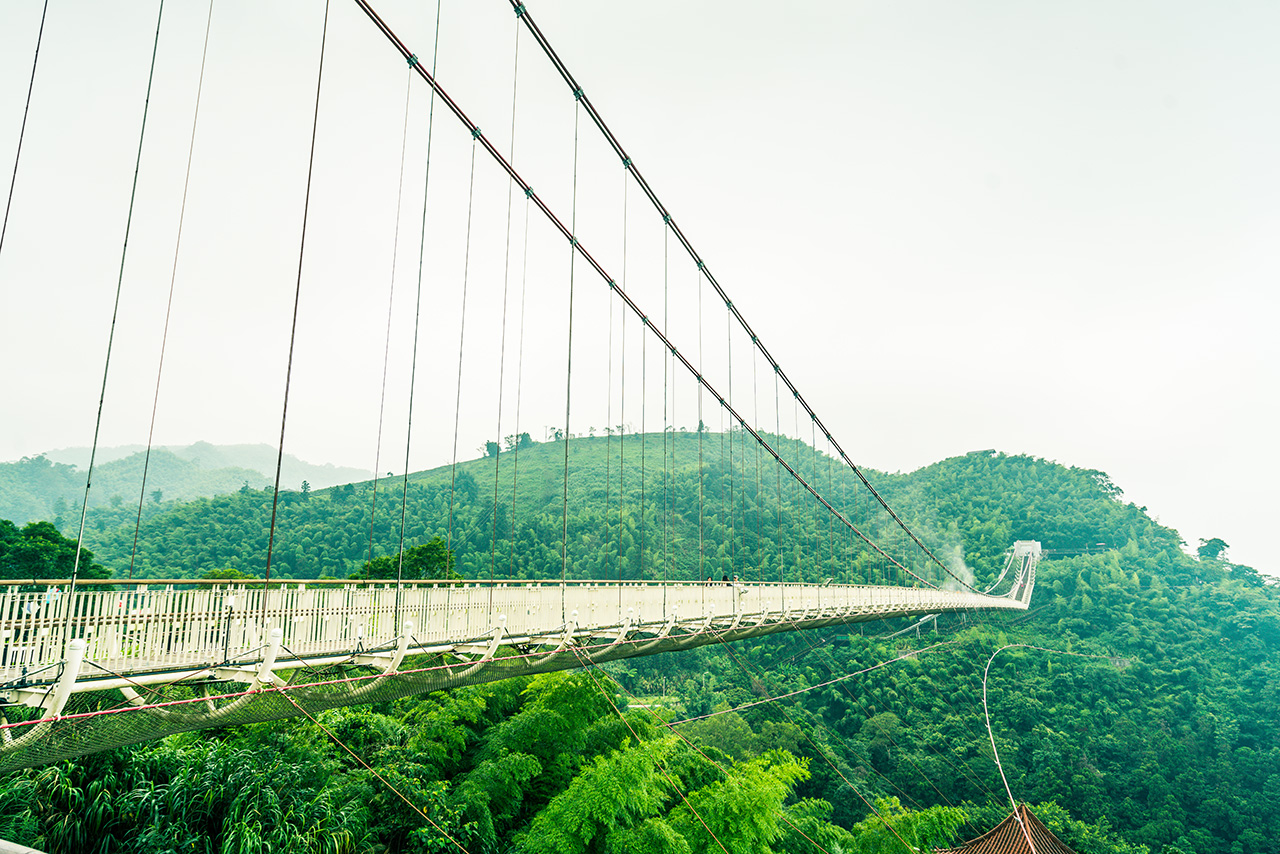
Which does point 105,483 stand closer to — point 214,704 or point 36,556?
point 36,556

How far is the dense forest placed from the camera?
11.0m

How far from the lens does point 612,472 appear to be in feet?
175

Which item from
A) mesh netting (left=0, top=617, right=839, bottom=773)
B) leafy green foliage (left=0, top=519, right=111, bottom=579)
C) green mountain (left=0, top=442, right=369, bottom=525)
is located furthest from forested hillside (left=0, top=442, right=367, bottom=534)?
mesh netting (left=0, top=617, right=839, bottom=773)

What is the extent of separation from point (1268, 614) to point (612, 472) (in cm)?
3975

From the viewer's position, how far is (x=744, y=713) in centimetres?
2912

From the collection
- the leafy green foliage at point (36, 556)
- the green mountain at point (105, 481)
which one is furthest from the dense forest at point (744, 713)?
the green mountain at point (105, 481)

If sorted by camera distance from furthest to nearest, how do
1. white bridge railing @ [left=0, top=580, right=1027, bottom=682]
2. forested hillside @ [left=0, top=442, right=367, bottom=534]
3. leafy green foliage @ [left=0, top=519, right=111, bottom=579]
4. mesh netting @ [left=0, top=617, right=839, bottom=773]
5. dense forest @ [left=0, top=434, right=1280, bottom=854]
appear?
forested hillside @ [left=0, top=442, right=367, bottom=534]
leafy green foliage @ [left=0, top=519, right=111, bottom=579]
dense forest @ [left=0, top=434, right=1280, bottom=854]
white bridge railing @ [left=0, top=580, right=1027, bottom=682]
mesh netting @ [left=0, top=617, right=839, bottom=773]

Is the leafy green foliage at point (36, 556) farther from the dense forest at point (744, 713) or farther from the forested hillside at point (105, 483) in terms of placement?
the forested hillside at point (105, 483)

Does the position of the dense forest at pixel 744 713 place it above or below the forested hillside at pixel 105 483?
below

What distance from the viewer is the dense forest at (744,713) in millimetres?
10953

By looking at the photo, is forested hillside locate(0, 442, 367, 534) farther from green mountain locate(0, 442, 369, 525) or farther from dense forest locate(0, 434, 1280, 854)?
dense forest locate(0, 434, 1280, 854)

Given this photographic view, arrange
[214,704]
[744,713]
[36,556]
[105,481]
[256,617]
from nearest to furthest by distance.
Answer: [214,704] → [256,617] → [36,556] → [744,713] → [105,481]

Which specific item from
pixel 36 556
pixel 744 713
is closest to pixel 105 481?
pixel 36 556

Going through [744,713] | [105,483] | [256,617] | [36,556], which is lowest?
[744,713]
